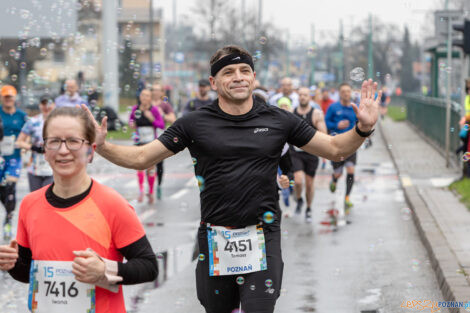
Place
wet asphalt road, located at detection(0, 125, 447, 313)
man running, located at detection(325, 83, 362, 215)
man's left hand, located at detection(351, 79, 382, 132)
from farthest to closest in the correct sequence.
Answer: man running, located at detection(325, 83, 362, 215) < wet asphalt road, located at detection(0, 125, 447, 313) < man's left hand, located at detection(351, 79, 382, 132)

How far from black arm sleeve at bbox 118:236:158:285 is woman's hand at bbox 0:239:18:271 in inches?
14.9

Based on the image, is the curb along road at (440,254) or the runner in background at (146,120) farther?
the runner in background at (146,120)

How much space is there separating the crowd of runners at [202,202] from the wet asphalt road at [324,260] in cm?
112

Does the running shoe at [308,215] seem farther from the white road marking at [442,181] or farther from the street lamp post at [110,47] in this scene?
the street lamp post at [110,47]

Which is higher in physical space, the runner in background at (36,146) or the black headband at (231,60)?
the black headband at (231,60)

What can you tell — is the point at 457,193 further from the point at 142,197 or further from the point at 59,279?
the point at 59,279

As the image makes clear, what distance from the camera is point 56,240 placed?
3162mm

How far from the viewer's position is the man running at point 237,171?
432 cm

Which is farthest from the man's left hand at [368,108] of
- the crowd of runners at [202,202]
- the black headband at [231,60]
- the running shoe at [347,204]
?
the running shoe at [347,204]

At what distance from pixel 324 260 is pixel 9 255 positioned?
5.84 metres

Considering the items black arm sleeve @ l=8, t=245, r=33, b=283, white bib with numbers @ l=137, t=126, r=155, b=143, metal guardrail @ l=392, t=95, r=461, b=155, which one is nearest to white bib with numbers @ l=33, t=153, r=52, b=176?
white bib with numbers @ l=137, t=126, r=155, b=143

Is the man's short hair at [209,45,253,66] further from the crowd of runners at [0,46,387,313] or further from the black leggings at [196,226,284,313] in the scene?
the black leggings at [196,226,284,313]

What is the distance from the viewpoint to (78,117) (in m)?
3.24

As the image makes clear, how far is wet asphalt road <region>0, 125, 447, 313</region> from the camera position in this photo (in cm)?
693
